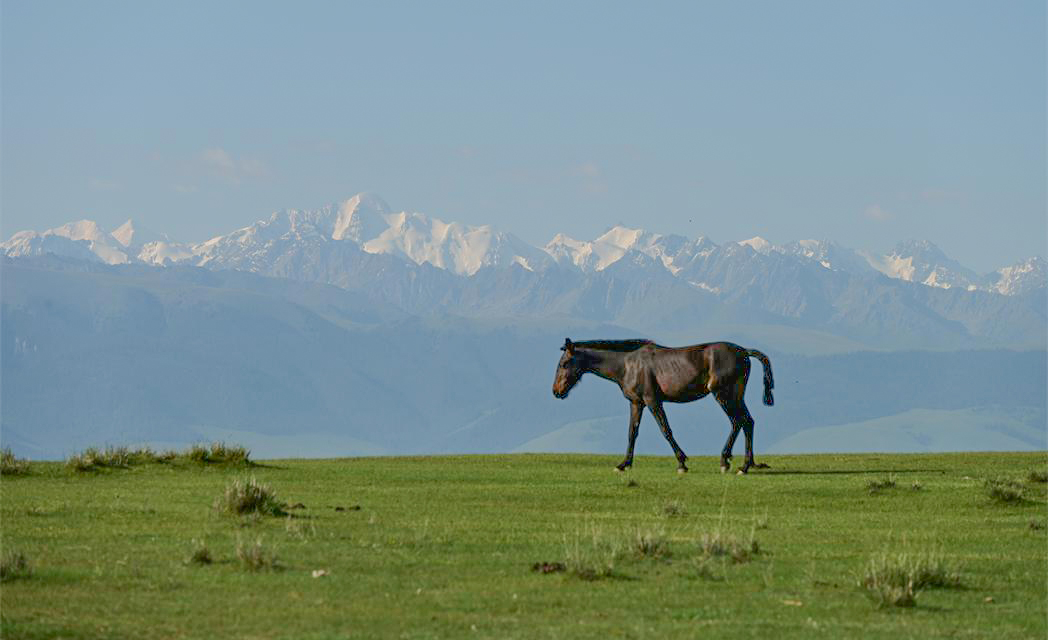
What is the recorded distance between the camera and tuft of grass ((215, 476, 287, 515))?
24.8 metres

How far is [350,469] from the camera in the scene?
37.5 metres

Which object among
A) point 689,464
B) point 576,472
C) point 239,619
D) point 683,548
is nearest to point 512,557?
point 683,548

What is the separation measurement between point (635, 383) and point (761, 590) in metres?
18.6

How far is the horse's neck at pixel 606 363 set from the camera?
124 ft

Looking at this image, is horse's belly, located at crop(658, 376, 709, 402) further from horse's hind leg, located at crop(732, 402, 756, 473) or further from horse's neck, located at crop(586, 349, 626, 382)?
horse's neck, located at crop(586, 349, 626, 382)

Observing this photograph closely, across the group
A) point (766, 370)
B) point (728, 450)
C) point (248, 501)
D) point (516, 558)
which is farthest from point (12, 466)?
point (766, 370)

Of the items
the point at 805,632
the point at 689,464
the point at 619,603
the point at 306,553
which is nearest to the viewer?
the point at 805,632

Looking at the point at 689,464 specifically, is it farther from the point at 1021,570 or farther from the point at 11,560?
the point at 11,560

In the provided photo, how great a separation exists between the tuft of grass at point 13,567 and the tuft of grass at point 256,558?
2385mm

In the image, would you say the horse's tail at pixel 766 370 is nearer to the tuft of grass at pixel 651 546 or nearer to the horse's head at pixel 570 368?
the horse's head at pixel 570 368

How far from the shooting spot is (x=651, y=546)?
68.8 feet

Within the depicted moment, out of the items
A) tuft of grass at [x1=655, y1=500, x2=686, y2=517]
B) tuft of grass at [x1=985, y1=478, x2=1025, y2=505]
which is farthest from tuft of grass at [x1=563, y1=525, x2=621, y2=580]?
tuft of grass at [x1=985, y1=478, x2=1025, y2=505]

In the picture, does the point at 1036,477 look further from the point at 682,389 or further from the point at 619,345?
the point at 619,345

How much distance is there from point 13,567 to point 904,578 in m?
9.78
